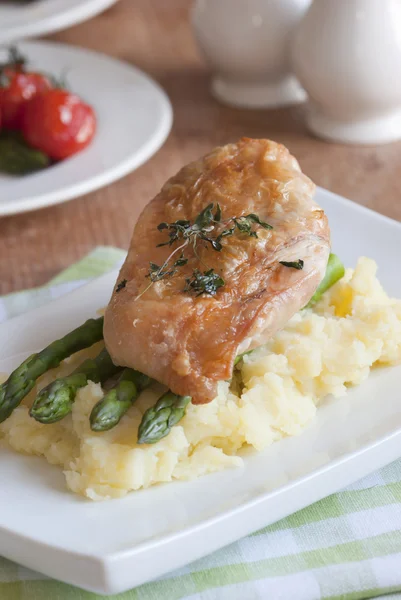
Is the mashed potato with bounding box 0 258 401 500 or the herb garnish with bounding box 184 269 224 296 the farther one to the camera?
the herb garnish with bounding box 184 269 224 296

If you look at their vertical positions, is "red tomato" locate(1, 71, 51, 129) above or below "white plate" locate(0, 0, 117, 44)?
below

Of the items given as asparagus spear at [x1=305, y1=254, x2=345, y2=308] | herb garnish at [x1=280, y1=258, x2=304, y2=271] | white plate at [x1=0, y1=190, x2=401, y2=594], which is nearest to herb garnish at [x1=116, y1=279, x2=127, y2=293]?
herb garnish at [x1=280, y1=258, x2=304, y2=271]

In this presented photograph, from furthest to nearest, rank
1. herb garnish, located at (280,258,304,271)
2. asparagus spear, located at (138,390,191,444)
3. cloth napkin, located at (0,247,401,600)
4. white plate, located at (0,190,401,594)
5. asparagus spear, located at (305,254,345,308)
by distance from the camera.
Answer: asparagus spear, located at (305,254,345,308) → herb garnish, located at (280,258,304,271) → asparagus spear, located at (138,390,191,444) → cloth napkin, located at (0,247,401,600) → white plate, located at (0,190,401,594)

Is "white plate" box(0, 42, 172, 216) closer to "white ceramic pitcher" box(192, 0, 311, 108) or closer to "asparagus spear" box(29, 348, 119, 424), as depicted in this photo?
"white ceramic pitcher" box(192, 0, 311, 108)

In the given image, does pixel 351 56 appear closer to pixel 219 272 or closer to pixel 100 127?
pixel 100 127

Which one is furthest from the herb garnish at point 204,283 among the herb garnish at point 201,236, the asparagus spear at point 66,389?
the asparagus spear at point 66,389

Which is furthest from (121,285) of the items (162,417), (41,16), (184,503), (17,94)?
(41,16)

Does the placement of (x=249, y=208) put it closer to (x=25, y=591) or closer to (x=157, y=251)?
(x=157, y=251)
